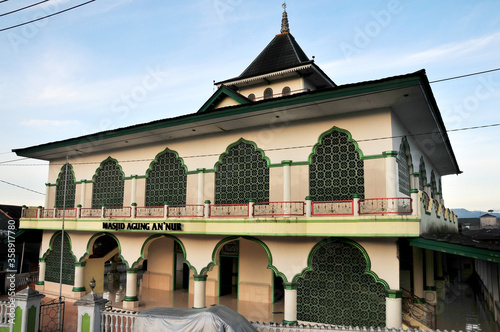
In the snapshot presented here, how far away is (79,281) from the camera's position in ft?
65.5

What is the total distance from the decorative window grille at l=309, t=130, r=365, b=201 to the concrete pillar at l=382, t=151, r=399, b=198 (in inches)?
36.0

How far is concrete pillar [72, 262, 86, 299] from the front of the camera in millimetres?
19828

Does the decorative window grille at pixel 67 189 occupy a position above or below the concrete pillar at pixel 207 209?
above

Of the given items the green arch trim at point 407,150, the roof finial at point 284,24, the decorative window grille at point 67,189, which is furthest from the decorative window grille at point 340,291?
the roof finial at point 284,24

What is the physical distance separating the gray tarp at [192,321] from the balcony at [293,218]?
15.7 feet

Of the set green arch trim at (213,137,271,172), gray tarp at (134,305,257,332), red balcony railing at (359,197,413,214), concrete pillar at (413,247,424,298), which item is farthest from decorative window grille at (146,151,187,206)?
concrete pillar at (413,247,424,298)

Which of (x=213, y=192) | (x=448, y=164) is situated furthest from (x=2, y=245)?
(x=448, y=164)

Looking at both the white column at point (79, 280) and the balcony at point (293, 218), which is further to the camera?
the white column at point (79, 280)

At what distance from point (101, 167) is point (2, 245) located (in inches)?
370

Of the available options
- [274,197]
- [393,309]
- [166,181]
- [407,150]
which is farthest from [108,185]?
[393,309]

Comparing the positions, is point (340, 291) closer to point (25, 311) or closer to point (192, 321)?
point (192, 321)

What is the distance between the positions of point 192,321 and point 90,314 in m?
3.97

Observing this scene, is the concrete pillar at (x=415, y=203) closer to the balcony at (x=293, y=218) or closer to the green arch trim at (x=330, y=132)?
the balcony at (x=293, y=218)

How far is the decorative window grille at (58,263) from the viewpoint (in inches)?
833
